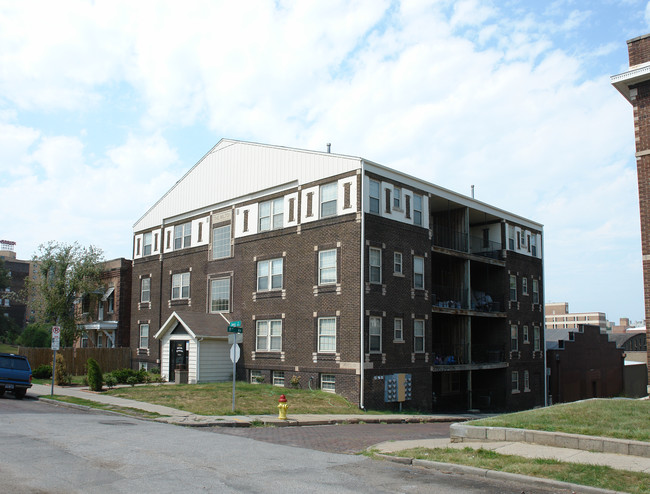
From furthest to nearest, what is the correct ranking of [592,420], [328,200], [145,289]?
[145,289] → [328,200] → [592,420]

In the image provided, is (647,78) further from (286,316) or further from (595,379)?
(595,379)

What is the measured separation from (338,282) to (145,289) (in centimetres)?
2014

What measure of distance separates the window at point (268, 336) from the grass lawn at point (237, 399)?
2.54 metres

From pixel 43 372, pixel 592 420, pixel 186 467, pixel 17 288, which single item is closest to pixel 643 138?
pixel 592 420

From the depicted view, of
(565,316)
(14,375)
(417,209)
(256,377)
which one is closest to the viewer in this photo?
(14,375)

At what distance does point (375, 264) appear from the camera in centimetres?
2744

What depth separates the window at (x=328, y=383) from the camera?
27125mm

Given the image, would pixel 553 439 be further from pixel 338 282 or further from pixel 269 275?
pixel 269 275

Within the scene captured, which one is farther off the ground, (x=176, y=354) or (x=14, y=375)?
(x=176, y=354)

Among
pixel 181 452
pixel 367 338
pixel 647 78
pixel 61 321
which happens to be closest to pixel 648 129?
pixel 647 78

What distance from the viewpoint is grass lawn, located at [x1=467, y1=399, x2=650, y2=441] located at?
12539 mm

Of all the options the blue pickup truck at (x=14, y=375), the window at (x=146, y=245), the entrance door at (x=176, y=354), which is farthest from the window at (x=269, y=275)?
the window at (x=146, y=245)

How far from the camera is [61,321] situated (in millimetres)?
47812

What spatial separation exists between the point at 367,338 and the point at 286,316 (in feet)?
17.4
